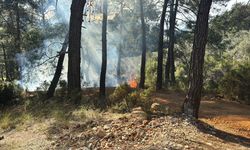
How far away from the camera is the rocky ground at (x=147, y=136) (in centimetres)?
585

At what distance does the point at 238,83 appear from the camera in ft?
48.9

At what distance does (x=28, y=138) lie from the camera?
715cm

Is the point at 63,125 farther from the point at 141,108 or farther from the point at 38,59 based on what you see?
the point at 38,59

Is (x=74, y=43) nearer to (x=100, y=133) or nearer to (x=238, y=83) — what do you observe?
(x=100, y=133)

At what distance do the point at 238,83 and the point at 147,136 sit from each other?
958cm

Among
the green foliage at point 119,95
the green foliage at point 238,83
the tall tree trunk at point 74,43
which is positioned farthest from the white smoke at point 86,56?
the green foliage at point 238,83

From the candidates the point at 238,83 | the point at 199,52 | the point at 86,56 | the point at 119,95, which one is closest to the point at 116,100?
the point at 119,95

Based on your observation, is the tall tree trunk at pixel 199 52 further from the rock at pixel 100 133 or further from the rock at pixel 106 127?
the rock at pixel 100 133

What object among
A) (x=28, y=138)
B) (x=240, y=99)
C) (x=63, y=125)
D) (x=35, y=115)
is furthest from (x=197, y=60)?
(x=240, y=99)

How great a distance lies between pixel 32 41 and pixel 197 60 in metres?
15.1

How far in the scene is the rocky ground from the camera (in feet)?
19.2

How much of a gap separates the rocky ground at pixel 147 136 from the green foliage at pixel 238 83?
791cm

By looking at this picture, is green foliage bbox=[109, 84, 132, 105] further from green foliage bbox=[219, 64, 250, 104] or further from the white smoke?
green foliage bbox=[219, 64, 250, 104]

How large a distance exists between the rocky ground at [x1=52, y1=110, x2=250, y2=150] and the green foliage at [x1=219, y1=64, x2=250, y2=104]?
26.0 ft
